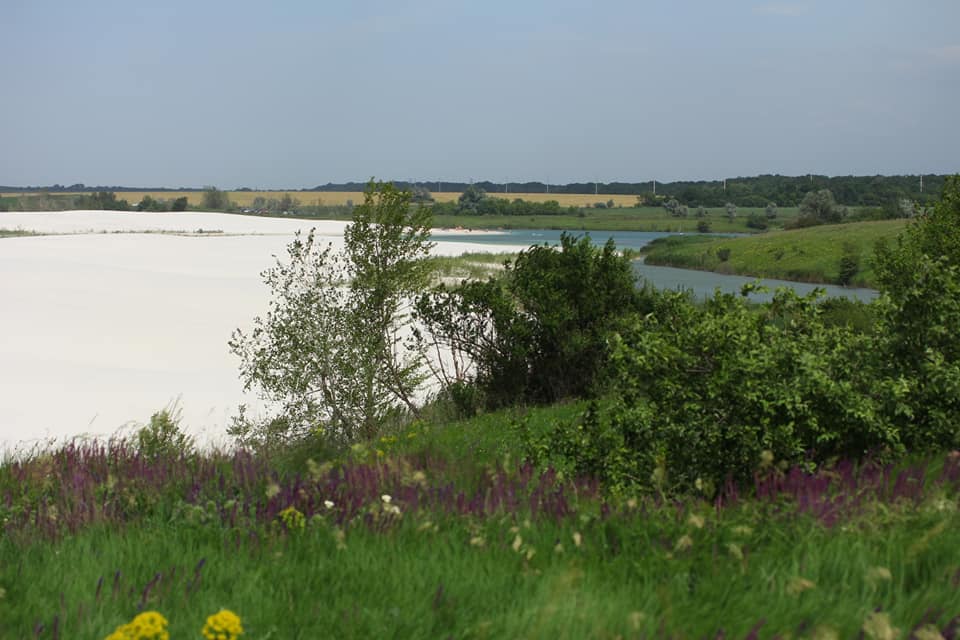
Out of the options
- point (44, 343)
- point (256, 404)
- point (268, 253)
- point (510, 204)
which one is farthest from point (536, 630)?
point (510, 204)

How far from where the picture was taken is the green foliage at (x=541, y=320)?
1769cm

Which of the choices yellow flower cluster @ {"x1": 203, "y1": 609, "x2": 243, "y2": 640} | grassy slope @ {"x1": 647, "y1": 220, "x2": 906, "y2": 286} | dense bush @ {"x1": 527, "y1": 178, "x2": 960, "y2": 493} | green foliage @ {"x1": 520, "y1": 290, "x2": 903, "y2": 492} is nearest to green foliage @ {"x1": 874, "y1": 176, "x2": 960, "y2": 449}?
dense bush @ {"x1": 527, "y1": 178, "x2": 960, "y2": 493}

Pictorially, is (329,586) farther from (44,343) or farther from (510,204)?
(510,204)

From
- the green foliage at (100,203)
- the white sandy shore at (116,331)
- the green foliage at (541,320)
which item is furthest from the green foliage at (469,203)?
the green foliage at (541,320)

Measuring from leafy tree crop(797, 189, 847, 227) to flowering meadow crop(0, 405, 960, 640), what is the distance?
109m

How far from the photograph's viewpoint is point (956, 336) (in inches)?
287

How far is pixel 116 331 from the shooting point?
3188 centimetres

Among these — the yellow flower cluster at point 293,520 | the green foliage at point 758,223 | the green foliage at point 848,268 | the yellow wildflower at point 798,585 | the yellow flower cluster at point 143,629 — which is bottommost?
the green foliage at point 848,268

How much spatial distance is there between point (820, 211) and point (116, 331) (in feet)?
328

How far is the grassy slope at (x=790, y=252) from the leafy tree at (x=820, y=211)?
18.4 meters

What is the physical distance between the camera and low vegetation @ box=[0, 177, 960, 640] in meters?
3.73

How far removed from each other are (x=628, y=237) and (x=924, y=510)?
466ft

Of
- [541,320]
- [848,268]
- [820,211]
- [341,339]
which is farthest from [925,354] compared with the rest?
[820,211]

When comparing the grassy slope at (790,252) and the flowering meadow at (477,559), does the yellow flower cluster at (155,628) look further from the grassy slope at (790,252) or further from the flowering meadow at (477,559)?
the grassy slope at (790,252)
